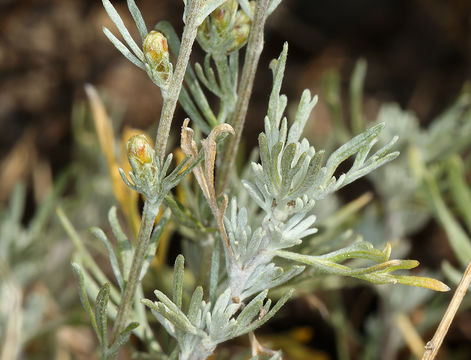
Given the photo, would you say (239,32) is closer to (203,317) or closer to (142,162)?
(142,162)

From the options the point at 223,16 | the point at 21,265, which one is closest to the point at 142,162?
the point at 223,16

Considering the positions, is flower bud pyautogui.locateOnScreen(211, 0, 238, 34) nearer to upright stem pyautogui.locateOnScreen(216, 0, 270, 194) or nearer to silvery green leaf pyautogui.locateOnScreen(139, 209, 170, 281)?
upright stem pyautogui.locateOnScreen(216, 0, 270, 194)

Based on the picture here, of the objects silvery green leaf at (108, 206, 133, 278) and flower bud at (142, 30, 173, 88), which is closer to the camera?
flower bud at (142, 30, 173, 88)

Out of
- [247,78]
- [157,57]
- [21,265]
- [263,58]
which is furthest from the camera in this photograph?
[263,58]

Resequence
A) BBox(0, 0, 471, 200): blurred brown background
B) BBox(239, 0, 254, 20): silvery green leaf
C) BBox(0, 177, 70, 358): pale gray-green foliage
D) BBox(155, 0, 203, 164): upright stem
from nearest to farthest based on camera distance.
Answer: BBox(155, 0, 203, 164): upright stem < BBox(239, 0, 254, 20): silvery green leaf < BBox(0, 177, 70, 358): pale gray-green foliage < BBox(0, 0, 471, 200): blurred brown background

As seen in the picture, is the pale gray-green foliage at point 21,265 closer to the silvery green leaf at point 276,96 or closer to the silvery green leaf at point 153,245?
the silvery green leaf at point 153,245

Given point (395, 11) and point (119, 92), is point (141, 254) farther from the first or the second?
point (395, 11)

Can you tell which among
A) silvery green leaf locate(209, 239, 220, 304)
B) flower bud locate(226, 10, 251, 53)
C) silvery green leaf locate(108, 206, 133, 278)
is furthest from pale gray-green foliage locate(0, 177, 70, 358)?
flower bud locate(226, 10, 251, 53)
